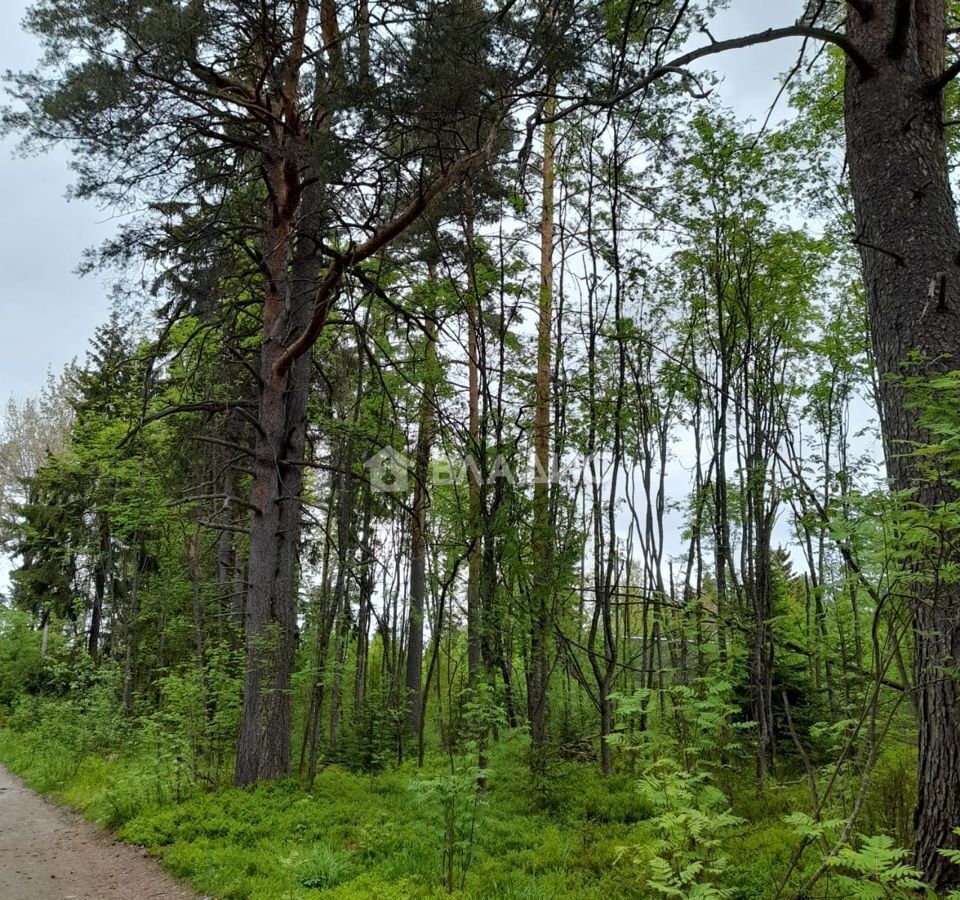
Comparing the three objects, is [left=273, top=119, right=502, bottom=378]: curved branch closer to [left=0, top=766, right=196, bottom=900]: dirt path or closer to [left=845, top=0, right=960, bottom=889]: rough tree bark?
[left=845, top=0, right=960, bottom=889]: rough tree bark

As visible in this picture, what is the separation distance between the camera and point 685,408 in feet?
34.2

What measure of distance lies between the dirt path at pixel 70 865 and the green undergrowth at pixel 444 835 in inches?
6.2

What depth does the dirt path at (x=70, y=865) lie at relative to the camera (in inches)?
185

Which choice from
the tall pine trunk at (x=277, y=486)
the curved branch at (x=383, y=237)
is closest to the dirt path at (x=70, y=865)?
the tall pine trunk at (x=277, y=486)

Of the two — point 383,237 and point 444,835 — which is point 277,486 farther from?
point 444,835

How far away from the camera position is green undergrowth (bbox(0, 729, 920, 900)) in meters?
3.84

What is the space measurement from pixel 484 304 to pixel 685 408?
159 inches

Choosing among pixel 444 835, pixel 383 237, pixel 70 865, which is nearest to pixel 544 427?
pixel 383 237

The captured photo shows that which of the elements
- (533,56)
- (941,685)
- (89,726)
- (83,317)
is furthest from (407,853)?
(83,317)

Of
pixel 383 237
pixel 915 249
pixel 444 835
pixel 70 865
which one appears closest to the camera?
pixel 915 249

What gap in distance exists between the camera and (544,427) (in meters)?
7.47

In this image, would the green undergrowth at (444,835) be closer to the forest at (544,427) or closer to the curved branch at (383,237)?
the forest at (544,427)

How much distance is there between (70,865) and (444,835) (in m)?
3.51

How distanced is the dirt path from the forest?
207 mm
